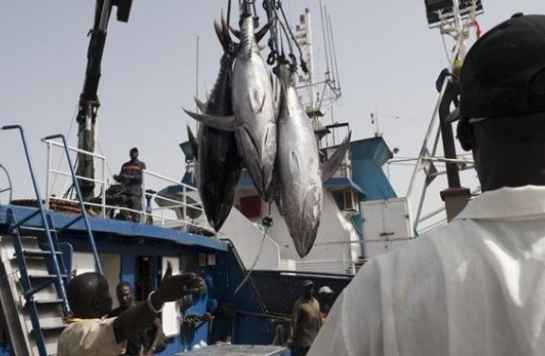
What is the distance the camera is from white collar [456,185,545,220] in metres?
0.73

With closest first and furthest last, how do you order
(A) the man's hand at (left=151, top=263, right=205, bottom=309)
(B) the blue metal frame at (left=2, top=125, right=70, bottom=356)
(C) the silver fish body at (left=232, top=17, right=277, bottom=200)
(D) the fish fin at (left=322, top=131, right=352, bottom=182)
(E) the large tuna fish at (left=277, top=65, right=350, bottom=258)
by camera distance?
(A) the man's hand at (left=151, top=263, right=205, bottom=309) → (C) the silver fish body at (left=232, top=17, right=277, bottom=200) → (E) the large tuna fish at (left=277, top=65, right=350, bottom=258) → (D) the fish fin at (left=322, top=131, right=352, bottom=182) → (B) the blue metal frame at (left=2, top=125, right=70, bottom=356)

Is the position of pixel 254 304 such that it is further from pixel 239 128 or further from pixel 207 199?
pixel 239 128

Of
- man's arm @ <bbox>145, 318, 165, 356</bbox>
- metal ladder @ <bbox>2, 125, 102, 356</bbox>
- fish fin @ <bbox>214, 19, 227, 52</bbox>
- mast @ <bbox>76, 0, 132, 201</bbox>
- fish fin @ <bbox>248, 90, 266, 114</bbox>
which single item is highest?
mast @ <bbox>76, 0, 132, 201</bbox>

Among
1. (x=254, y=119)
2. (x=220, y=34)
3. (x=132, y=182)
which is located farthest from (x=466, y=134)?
(x=132, y=182)

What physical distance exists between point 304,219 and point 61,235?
12.2 feet

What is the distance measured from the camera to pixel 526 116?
31.4 inches

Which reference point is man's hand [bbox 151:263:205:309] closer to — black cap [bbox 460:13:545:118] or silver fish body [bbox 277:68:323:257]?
black cap [bbox 460:13:545:118]

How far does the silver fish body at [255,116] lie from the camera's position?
11.0 feet

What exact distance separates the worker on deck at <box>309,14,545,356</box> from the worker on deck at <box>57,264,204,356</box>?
1088 millimetres

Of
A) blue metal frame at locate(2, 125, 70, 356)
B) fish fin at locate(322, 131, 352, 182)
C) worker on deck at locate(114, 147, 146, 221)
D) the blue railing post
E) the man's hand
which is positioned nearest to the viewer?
the man's hand

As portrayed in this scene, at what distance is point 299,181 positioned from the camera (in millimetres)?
3496

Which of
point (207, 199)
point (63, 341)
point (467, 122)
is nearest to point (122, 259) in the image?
point (207, 199)

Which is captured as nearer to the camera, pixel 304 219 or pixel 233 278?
pixel 304 219

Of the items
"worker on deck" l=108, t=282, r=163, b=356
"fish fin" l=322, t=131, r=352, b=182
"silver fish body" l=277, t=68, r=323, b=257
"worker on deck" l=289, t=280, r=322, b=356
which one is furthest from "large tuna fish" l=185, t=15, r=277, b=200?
"worker on deck" l=289, t=280, r=322, b=356
